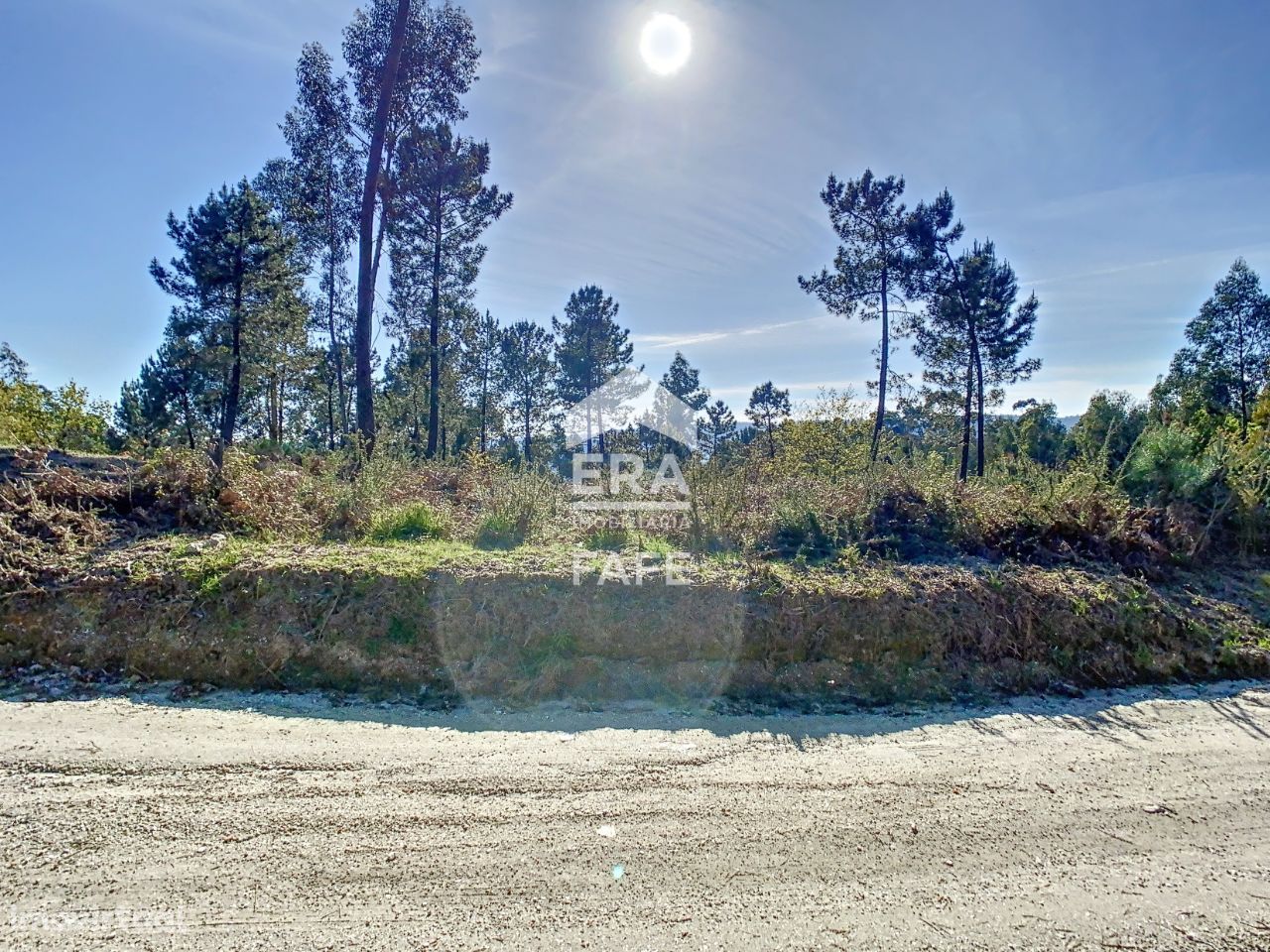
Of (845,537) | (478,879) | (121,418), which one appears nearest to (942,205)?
(845,537)

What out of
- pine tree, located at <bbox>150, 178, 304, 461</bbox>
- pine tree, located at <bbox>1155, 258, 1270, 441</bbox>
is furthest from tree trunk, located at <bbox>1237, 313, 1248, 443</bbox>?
pine tree, located at <bbox>150, 178, 304, 461</bbox>

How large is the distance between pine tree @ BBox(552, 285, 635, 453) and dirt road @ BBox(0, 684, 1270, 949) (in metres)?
27.1

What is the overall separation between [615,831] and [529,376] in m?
31.9

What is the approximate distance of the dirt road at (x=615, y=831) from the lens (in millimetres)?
1820

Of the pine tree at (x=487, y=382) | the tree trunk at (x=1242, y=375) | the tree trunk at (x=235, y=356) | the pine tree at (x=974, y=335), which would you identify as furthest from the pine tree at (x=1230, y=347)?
the tree trunk at (x=235, y=356)

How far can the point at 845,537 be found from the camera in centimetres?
553

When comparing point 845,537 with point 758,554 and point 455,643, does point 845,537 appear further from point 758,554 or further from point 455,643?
point 455,643

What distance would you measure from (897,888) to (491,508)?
210 inches

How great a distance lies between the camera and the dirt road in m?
1.82

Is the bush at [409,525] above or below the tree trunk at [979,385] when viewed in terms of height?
below

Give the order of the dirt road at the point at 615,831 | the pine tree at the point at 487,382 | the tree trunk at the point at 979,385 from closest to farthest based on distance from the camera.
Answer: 1. the dirt road at the point at 615,831
2. the tree trunk at the point at 979,385
3. the pine tree at the point at 487,382

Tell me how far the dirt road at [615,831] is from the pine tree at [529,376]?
91.5 ft

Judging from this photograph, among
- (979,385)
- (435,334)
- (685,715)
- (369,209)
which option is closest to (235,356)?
(435,334)

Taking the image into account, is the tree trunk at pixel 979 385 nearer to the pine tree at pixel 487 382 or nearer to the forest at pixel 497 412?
the forest at pixel 497 412
